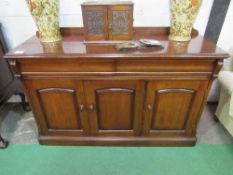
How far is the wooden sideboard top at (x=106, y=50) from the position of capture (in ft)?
3.56

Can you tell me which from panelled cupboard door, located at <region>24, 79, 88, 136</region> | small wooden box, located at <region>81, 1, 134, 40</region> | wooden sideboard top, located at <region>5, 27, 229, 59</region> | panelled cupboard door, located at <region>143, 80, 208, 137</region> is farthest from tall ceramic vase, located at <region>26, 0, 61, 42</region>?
panelled cupboard door, located at <region>143, 80, 208, 137</region>

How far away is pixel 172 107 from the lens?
4.37 ft

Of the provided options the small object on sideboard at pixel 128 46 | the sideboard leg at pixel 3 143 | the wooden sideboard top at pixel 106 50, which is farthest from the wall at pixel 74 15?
the sideboard leg at pixel 3 143

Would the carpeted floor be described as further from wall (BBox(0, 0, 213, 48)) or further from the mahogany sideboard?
wall (BBox(0, 0, 213, 48))

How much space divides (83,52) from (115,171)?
89 centimetres

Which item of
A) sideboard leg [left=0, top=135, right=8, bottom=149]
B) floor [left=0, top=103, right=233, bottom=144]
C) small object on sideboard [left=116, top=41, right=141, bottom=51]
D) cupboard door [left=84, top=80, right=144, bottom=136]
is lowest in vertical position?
floor [left=0, top=103, right=233, bottom=144]

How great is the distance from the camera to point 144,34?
4.84ft

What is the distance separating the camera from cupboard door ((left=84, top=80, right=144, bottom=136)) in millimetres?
1243

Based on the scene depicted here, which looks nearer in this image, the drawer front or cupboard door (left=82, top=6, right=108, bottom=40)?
the drawer front

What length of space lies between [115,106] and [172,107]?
0.41m

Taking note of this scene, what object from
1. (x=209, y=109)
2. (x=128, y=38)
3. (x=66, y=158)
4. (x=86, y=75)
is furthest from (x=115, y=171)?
(x=209, y=109)

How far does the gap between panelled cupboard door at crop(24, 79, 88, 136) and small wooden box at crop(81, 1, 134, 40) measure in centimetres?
38

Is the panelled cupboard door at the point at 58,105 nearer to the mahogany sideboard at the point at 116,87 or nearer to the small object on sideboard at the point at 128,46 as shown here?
the mahogany sideboard at the point at 116,87

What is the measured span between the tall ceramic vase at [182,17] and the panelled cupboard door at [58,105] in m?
0.75
